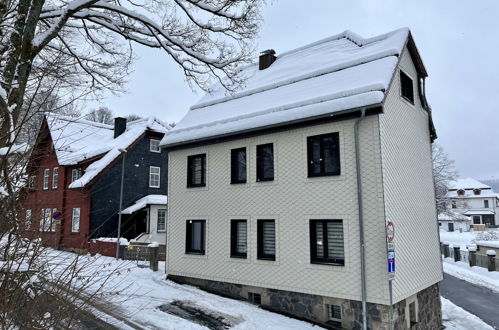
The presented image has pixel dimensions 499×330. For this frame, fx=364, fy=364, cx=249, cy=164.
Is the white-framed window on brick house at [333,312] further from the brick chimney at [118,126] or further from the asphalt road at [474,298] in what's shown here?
the brick chimney at [118,126]

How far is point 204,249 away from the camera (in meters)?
14.5

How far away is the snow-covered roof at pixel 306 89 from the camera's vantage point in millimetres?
11094

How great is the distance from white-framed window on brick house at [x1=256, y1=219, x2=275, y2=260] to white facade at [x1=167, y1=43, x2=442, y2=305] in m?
0.20

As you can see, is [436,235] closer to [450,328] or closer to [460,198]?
[450,328]

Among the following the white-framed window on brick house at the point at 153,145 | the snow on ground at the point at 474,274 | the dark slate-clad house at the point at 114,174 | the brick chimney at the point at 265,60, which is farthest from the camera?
the white-framed window on brick house at the point at 153,145

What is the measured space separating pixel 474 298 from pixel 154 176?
22.6 meters

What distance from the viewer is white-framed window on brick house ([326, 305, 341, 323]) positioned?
11.1m

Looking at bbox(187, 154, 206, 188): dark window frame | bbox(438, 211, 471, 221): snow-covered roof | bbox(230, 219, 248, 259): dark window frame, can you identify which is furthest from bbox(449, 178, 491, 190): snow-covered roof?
bbox(230, 219, 248, 259): dark window frame

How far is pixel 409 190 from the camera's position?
12.2 meters

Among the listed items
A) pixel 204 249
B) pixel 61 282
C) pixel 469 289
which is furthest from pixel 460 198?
pixel 61 282

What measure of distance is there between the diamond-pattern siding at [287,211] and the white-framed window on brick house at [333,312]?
69 centimetres

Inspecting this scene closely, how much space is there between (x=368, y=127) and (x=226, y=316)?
23.3ft

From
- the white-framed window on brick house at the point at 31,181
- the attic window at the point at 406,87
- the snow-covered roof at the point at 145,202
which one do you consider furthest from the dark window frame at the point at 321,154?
the snow-covered roof at the point at 145,202

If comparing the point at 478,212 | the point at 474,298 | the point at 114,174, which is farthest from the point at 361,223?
the point at 478,212
